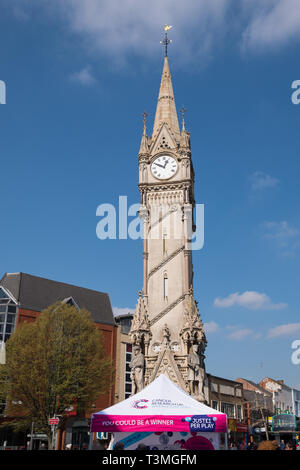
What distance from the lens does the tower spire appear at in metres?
54.3

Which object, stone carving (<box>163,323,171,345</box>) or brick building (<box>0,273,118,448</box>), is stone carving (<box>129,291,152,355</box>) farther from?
brick building (<box>0,273,118,448</box>)

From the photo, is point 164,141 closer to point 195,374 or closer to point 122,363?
point 195,374

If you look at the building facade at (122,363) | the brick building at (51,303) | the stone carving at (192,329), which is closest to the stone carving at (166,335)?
the stone carving at (192,329)

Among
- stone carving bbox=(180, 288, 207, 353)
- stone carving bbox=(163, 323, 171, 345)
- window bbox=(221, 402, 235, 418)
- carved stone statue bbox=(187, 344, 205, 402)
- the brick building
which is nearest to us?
carved stone statue bbox=(187, 344, 205, 402)

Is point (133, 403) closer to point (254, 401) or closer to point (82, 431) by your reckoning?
point (82, 431)

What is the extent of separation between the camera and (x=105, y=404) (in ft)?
217

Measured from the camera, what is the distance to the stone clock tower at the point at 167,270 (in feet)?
141

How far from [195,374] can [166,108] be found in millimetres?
31734

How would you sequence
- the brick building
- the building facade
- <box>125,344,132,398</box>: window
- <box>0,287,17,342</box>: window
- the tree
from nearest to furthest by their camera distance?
the tree
<box>0,287,17,342</box>: window
the brick building
the building facade
<box>125,344,132,398</box>: window

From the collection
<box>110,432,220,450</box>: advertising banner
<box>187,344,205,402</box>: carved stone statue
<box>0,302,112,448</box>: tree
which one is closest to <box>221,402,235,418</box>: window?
<box>0,302,112,448</box>: tree

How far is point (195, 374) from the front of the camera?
42250mm

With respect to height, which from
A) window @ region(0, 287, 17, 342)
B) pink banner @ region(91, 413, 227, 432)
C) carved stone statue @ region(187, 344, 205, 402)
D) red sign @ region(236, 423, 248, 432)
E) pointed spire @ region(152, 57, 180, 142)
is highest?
pointed spire @ region(152, 57, 180, 142)
